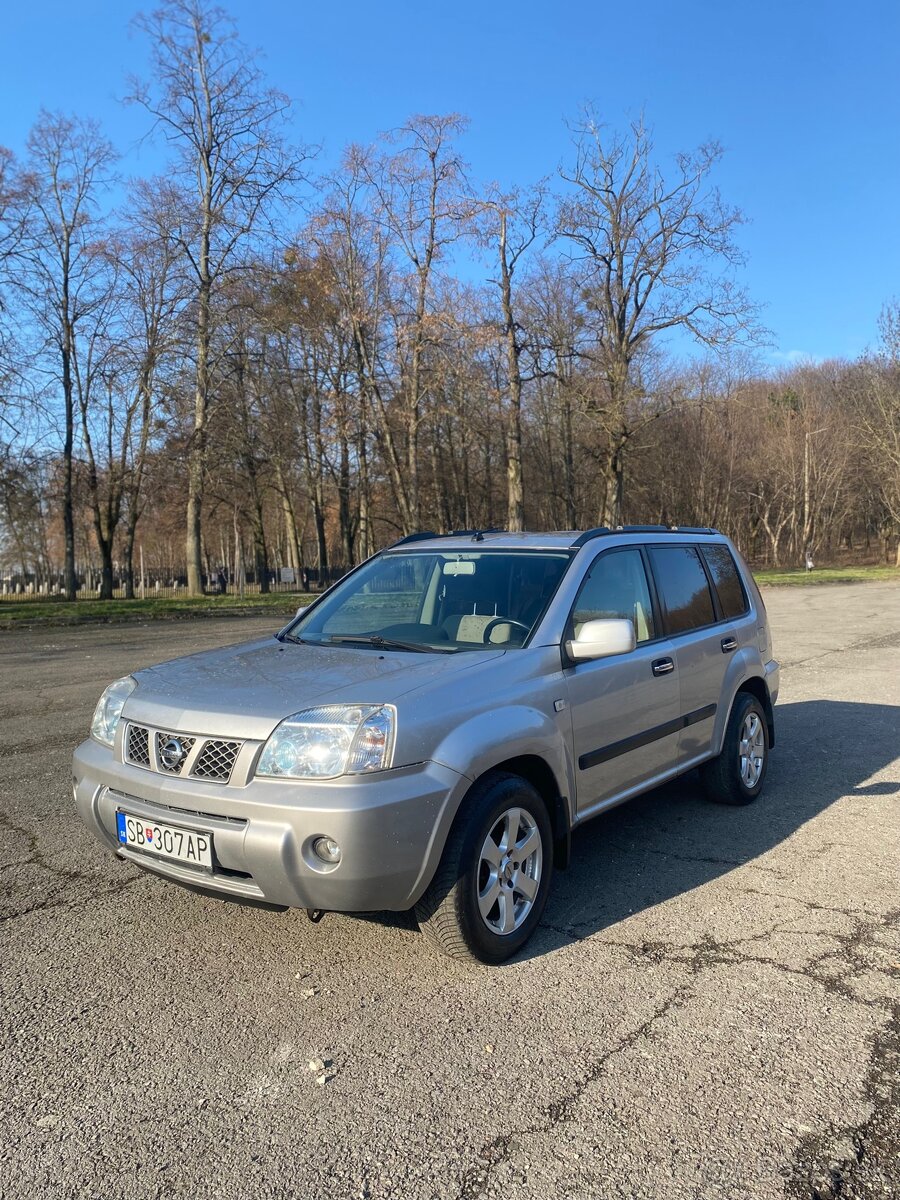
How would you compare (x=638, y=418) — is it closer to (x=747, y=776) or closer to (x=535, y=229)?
(x=535, y=229)

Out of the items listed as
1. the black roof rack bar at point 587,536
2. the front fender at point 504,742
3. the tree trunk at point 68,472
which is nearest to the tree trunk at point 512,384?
the tree trunk at point 68,472

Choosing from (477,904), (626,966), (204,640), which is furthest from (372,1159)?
(204,640)

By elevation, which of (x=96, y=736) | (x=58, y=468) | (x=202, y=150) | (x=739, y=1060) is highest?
(x=202, y=150)

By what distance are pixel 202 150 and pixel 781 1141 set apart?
35.1 m

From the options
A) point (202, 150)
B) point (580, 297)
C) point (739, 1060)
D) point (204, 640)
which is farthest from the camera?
point (580, 297)

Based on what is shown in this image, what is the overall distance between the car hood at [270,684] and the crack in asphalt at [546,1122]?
1.40 m

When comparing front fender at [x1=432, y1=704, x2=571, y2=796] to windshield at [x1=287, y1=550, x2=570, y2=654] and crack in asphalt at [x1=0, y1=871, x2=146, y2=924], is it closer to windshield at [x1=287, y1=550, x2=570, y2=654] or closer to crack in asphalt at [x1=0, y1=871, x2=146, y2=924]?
windshield at [x1=287, y1=550, x2=570, y2=654]

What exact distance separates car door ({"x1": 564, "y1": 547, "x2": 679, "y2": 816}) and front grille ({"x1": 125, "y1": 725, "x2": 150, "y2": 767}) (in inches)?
72.6

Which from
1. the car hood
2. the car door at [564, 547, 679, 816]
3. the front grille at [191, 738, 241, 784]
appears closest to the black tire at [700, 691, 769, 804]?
the car door at [564, 547, 679, 816]

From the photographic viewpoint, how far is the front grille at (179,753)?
327 cm

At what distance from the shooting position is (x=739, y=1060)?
2.82 meters

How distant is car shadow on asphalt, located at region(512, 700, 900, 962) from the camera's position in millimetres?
4035

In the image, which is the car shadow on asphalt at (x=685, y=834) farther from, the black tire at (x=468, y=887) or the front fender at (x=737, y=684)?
the front fender at (x=737, y=684)

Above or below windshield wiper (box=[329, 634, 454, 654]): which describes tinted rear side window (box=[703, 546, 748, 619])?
above
